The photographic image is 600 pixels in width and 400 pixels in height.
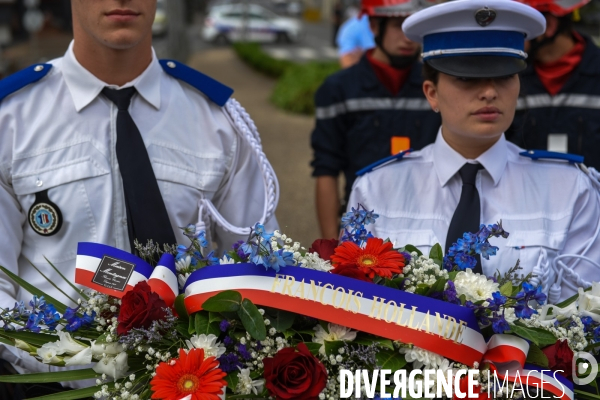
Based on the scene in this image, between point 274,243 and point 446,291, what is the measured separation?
1.49ft

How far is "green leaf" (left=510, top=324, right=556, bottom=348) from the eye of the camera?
6.44 ft

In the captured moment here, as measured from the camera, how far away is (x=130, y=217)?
2.60 metres

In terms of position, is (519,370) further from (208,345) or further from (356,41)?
(356,41)

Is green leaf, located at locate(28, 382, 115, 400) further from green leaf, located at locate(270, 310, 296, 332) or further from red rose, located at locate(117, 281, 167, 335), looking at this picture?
green leaf, located at locate(270, 310, 296, 332)

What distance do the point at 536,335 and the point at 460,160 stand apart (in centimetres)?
88

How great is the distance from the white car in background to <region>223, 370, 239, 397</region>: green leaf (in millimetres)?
32099

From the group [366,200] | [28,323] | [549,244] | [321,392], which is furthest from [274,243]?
[549,244]

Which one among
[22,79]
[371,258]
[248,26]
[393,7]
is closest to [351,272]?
[371,258]

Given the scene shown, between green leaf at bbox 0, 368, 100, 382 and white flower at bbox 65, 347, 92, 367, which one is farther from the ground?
white flower at bbox 65, 347, 92, 367

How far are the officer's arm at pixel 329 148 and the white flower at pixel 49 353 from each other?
7.47 ft

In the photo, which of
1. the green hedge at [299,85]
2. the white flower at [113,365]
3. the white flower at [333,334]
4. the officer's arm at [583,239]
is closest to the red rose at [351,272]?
the white flower at [333,334]

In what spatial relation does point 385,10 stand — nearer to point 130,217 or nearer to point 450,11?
point 450,11

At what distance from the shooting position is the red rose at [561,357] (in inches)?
77.5

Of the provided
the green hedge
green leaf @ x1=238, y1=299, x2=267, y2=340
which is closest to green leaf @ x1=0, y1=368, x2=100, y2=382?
green leaf @ x1=238, y1=299, x2=267, y2=340
